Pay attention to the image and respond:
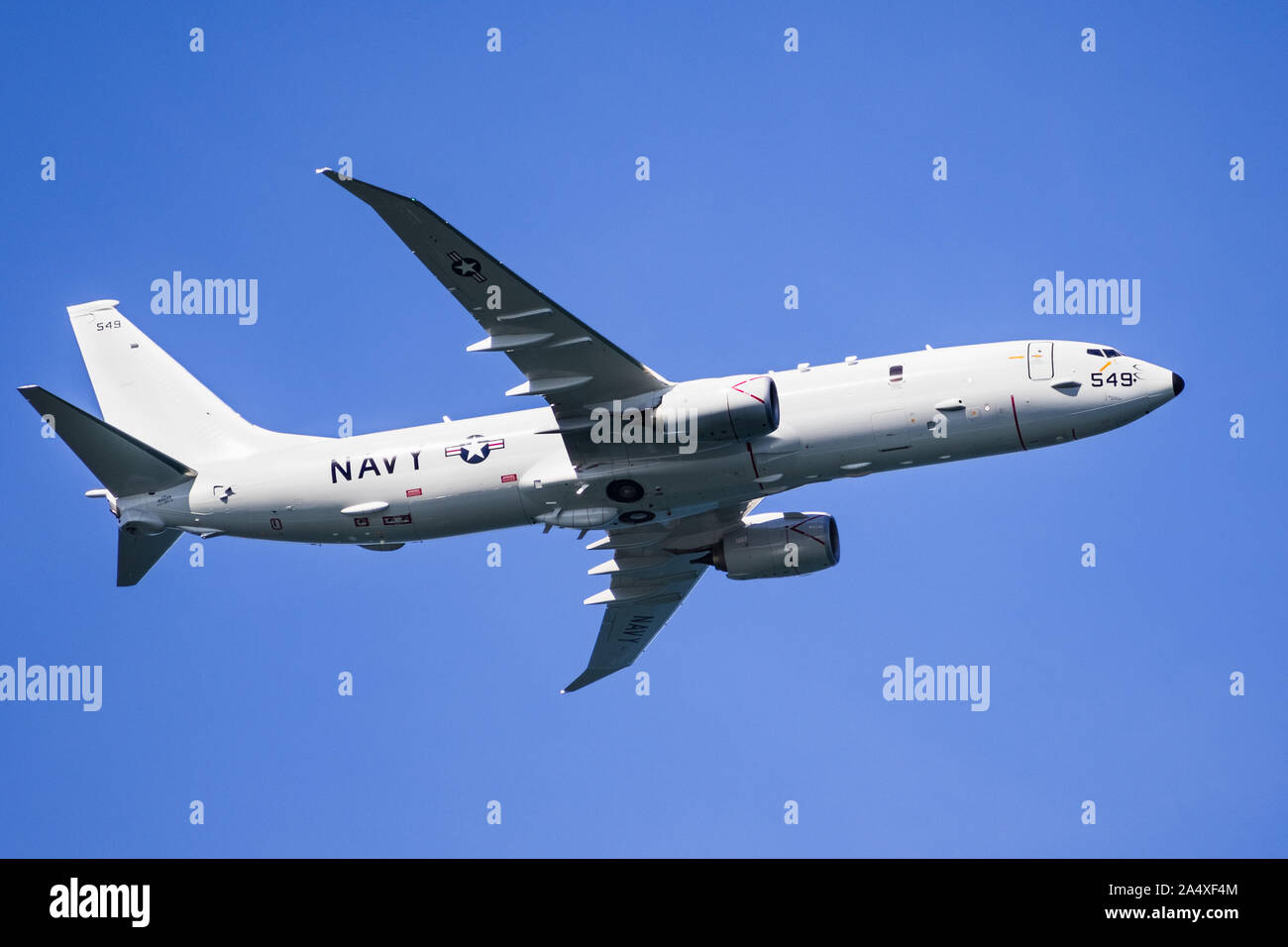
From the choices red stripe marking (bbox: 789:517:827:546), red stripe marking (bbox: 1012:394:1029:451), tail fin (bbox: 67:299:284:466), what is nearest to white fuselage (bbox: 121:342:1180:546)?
red stripe marking (bbox: 1012:394:1029:451)

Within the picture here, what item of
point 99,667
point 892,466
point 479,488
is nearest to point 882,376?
point 892,466

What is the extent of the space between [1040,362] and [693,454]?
9.94m

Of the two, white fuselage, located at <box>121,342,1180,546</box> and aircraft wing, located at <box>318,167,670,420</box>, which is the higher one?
aircraft wing, located at <box>318,167,670,420</box>

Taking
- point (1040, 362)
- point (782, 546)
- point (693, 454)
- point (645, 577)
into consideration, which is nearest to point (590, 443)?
point (693, 454)

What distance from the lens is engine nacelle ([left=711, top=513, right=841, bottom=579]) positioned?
46812 millimetres

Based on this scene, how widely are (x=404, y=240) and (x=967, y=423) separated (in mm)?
15935

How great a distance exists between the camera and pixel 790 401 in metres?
42.0

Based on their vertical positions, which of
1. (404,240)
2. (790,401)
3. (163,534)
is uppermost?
(404,240)

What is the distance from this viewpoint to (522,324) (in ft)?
132

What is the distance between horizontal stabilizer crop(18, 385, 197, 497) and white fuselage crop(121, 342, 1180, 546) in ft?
1.76

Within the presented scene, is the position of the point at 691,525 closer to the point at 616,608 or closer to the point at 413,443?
the point at 616,608

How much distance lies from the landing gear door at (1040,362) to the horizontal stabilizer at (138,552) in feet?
83.7

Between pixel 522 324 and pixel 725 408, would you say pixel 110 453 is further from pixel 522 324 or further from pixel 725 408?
pixel 725 408

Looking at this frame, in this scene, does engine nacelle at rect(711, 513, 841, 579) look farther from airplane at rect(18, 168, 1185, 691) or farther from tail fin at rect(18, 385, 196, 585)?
tail fin at rect(18, 385, 196, 585)
